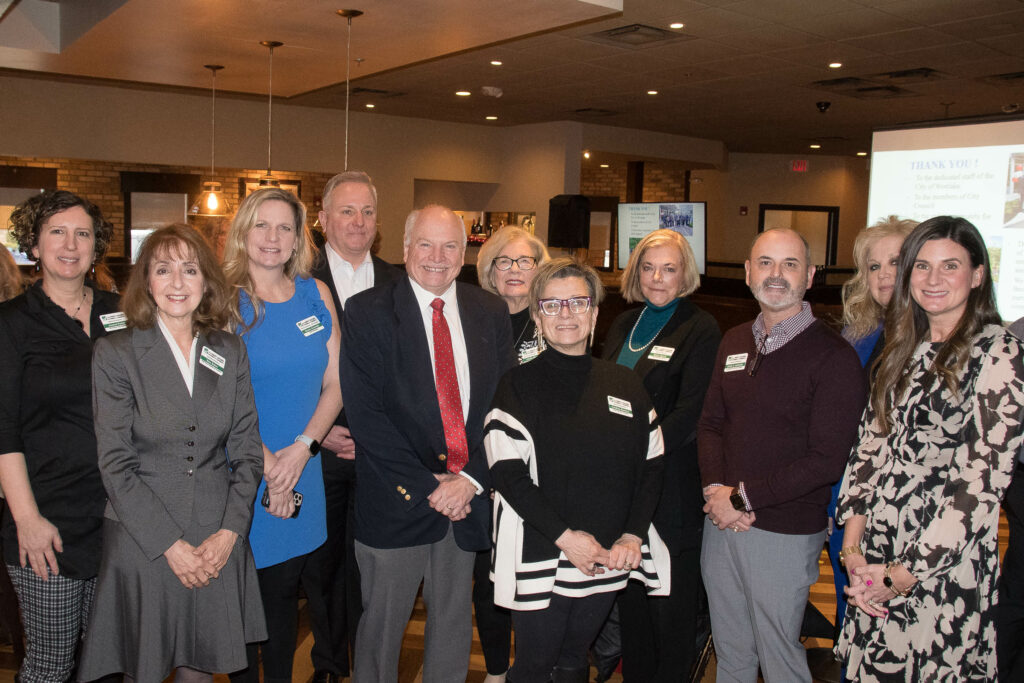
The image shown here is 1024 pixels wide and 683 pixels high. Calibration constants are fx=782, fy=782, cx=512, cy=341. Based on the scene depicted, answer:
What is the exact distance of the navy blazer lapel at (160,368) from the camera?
219 centimetres

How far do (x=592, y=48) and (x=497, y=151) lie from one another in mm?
6508

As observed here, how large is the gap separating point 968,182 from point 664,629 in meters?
2.80

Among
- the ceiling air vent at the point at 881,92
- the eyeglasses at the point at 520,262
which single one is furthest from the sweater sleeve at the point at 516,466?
the ceiling air vent at the point at 881,92

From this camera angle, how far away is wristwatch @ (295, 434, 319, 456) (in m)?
2.57

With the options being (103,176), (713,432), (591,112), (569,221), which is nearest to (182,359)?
(713,432)

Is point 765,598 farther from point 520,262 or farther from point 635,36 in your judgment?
point 635,36

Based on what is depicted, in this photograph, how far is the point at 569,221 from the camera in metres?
10.1

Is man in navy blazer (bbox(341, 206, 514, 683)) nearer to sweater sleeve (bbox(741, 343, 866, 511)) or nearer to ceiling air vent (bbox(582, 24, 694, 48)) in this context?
sweater sleeve (bbox(741, 343, 866, 511))

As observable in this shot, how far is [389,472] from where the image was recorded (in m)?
2.47

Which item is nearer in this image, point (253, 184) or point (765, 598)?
point (765, 598)

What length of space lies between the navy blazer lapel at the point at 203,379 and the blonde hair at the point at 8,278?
4.53 feet

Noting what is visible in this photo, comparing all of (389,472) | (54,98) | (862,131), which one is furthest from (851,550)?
(862,131)

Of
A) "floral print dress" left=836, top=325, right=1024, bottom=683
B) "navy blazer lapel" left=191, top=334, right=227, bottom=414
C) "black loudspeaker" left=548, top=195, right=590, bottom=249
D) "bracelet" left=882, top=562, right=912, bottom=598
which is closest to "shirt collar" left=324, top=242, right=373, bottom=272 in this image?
"navy blazer lapel" left=191, top=334, right=227, bottom=414

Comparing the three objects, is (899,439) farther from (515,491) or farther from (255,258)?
(255,258)
